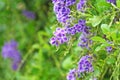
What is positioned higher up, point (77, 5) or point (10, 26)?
point (10, 26)

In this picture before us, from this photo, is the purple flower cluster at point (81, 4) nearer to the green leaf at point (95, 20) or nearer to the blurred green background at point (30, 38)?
the green leaf at point (95, 20)

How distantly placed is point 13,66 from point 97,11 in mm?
1480

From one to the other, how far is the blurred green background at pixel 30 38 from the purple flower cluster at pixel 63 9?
97 cm

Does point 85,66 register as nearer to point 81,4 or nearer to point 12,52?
point 81,4

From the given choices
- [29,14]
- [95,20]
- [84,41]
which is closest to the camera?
[95,20]

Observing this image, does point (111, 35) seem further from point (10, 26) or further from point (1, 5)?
point (10, 26)

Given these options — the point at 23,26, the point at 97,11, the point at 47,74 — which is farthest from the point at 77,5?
the point at 23,26

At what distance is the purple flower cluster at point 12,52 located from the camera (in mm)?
2570

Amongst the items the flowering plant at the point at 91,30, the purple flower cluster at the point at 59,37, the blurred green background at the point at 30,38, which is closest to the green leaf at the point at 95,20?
the flowering plant at the point at 91,30

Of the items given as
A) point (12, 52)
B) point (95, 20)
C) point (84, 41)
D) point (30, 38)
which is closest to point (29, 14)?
point (30, 38)

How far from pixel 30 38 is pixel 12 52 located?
16 cm

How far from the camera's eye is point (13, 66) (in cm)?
258

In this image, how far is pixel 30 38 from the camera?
253 centimetres

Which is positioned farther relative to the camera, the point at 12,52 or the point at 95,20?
the point at 12,52
